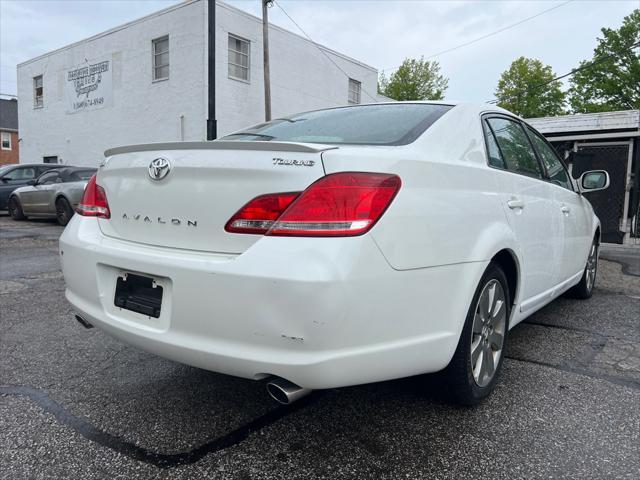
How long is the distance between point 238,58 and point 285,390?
15139mm

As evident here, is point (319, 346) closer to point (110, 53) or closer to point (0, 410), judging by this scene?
point (0, 410)

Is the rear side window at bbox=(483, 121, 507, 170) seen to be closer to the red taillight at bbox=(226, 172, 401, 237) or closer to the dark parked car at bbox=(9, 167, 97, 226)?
the red taillight at bbox=(226, 172, 401, 237)

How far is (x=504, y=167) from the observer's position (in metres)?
2.74

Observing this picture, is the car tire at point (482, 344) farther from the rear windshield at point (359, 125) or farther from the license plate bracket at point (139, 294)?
the license plate bracket at point (139, 294)

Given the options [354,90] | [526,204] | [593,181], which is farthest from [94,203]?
[354,90]

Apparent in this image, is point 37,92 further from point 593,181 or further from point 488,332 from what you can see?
point 488,332

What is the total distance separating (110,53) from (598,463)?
18985 millimetres

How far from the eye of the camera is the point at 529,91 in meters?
34.4

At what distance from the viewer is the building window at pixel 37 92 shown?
21141 mm

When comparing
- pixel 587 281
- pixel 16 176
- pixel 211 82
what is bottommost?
pixel 587 281

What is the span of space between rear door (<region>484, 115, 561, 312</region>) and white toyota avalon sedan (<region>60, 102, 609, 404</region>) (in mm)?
60

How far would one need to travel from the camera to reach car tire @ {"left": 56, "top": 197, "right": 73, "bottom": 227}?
35.1ft

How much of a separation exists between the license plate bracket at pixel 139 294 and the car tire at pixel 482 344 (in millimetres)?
1306

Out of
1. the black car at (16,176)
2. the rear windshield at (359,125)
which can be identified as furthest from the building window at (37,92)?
the rear windshield at (359,125)
